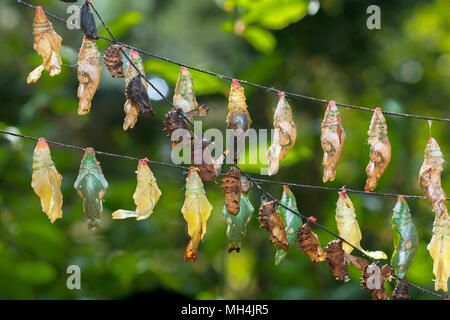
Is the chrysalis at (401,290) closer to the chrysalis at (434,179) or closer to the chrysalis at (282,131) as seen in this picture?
the chrysalis at (434,179)

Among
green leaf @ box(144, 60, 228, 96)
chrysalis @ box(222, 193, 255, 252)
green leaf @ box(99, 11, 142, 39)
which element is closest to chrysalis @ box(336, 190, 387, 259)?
chrysalis @ box(222, 193, 255, 252)

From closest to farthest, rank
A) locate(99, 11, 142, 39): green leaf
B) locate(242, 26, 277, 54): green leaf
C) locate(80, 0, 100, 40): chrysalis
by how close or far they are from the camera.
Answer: locate(80, 0, 100, 40): chrysalis < locate(99, 11, 142, 39): green leaf < locate(242, 26, 277, 54): green leaf

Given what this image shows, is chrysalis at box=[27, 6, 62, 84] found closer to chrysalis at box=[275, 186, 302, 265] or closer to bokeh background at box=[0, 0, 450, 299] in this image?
chrysalis at box=[275, 186, 302, 265]

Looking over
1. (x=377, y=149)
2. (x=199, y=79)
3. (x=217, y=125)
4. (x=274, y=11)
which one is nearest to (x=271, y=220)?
(x=377, y=149)

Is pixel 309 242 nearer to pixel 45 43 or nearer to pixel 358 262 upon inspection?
pixel 358 262
